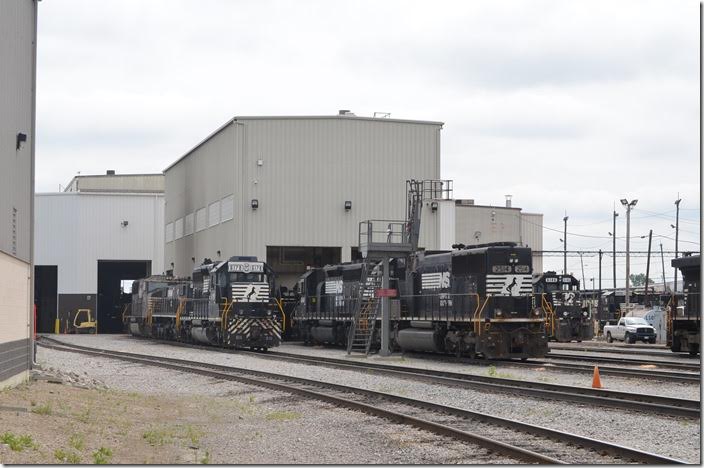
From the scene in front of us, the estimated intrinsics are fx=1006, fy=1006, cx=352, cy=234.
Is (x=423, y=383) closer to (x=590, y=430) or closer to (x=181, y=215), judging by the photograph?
(x=590, y=430)

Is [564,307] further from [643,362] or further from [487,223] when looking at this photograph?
[487,223]

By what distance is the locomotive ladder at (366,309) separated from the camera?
112ft

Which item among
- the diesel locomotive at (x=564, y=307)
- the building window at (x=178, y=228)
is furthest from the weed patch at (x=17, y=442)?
the building window at (x=178, y=228)

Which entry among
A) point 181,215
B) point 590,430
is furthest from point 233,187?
point 590,430

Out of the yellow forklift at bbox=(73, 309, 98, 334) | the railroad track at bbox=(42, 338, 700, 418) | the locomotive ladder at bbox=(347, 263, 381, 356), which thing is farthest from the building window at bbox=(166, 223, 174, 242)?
the railroad track at bbox=(42, 338, 700, 418)

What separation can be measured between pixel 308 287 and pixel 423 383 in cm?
2174

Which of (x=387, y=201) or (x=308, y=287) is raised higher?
(x=387, y=201)

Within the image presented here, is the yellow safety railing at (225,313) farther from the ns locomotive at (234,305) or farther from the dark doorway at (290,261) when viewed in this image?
the dark doorway at (290,261)

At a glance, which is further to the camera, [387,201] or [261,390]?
[387,201]

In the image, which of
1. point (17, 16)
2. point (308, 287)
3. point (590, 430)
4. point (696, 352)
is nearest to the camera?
point (590, 430)

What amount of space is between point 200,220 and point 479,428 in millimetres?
42693

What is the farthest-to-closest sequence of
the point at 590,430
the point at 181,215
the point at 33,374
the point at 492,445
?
the point at 181,215 < the point at 33,374 < the point at 590,430 < the point at 492,445

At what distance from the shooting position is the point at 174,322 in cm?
4744

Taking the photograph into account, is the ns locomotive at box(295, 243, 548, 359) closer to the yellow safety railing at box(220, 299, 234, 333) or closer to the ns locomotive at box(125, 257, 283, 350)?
the ns locomotive at box(125, 257, 283, 350)
